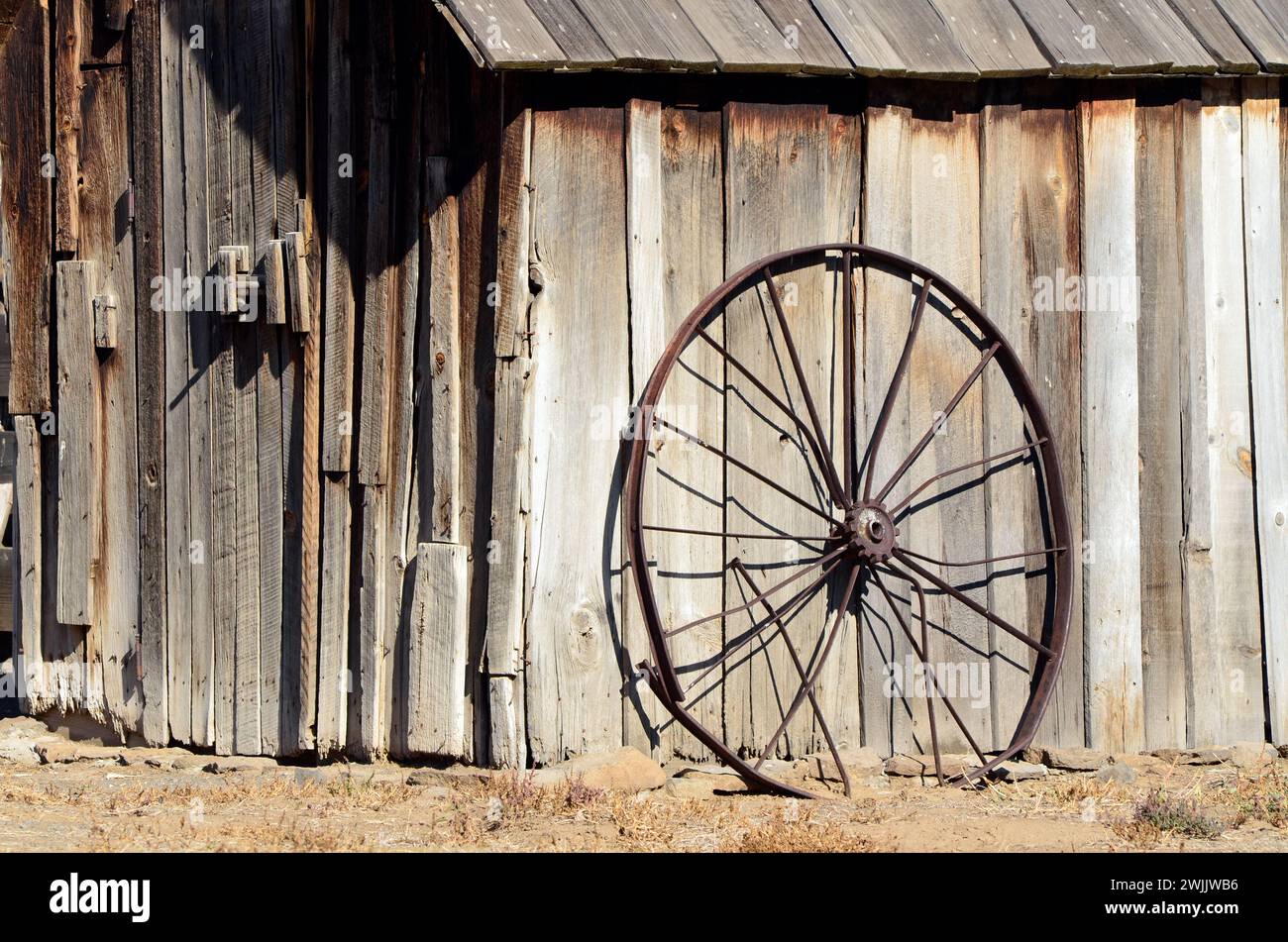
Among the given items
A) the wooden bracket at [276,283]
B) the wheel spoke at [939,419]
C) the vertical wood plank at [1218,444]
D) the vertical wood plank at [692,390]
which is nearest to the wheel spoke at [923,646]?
the wheel spoke at [939,419]

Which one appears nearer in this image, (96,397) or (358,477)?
(358,477)

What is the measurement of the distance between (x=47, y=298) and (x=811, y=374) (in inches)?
152

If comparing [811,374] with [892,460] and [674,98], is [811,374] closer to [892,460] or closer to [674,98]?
[892,460]

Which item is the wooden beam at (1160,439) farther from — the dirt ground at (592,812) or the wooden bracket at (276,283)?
the wooden bracket at (276,283)

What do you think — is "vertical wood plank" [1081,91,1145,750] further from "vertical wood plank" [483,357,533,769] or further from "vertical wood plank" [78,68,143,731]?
"vertical wood plank" [78,68,143,731]

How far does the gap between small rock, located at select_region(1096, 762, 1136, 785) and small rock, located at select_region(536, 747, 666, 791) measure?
1964mm

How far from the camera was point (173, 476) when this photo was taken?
22.1 feet

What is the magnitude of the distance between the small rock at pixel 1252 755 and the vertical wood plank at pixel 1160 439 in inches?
9.9

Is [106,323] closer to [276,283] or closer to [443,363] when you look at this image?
[276,283]

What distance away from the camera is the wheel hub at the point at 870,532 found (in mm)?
6156

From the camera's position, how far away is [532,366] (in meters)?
5.95

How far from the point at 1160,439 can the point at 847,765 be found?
2.15m

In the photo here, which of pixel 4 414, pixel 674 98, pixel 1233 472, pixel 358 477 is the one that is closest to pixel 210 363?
pixel 358 477

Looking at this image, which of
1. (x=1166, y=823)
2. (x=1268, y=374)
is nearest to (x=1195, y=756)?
(x=1166, y=823)
